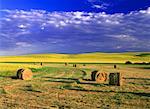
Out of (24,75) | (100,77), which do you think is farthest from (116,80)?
(24,75)

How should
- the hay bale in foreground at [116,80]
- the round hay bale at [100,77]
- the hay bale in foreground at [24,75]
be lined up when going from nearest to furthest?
1. the hay bale in foreground at [116,80]
2. the round hay bale at [100,77]
3. the hay bale in foreground at [24,75]

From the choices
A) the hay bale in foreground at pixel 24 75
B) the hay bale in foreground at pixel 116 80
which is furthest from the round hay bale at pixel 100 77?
the hay bale in foreground at pixel 24 75

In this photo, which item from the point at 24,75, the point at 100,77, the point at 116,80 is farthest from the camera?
the point at 24,75

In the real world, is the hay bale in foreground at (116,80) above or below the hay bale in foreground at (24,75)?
below

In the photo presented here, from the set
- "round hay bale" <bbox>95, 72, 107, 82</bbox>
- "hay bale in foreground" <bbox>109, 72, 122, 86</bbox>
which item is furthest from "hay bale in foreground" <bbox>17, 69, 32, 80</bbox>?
"hay bale in foreground" <bbox>109, 72, 122, 86</bbox>

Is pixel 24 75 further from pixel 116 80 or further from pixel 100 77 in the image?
pixel 116 80

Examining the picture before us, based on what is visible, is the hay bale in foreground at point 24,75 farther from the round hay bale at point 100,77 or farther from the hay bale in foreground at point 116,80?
the hay bale in foreground at point 116,80

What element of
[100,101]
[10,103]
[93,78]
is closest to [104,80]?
[93,78]

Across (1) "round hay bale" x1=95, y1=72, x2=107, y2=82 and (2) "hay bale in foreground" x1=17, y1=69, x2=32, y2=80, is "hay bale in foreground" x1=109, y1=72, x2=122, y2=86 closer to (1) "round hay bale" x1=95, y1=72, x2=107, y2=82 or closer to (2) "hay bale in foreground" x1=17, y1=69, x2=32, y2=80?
(1) "round hay bale" x1=95, y1=72, x2=107, y2=82

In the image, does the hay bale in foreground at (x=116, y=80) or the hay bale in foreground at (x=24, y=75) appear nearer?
the hay bale in foreground at (x=116, y=80)

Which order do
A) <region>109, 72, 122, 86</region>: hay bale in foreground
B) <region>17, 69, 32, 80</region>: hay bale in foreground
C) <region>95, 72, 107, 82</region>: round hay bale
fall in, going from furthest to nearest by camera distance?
<region>17, 69, 32, 80</region>: hay bale in foreground, <region>95, 72, 107, 82</region>: round hay bale, <region>109, 72, 122, 86</region>: hay bale in foreground

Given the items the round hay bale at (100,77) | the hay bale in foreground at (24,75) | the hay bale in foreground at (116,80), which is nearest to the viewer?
the hay bale in foreground at (116,80)

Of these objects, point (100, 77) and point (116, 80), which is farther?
point (100, 77)

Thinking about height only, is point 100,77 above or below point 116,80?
above
